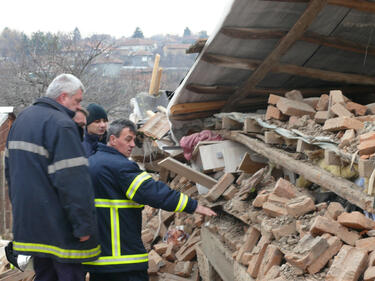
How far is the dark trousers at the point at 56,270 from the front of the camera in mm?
3473

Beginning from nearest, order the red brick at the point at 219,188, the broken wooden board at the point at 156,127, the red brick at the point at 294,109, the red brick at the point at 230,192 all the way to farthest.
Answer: the red brick at the point at 294,109
the red brick at the point at 230,192
the red brick at the point at 219,188
the broken wooden board at the point at 156,127

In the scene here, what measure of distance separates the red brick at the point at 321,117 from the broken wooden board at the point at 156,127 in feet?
12.5

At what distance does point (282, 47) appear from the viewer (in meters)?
4.94

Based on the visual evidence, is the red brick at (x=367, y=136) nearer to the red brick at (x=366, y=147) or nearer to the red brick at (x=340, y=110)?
the red brick at (x=366, y=147)

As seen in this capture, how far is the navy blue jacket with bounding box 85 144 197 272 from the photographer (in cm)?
372

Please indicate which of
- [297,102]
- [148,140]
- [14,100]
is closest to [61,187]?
[297,102]

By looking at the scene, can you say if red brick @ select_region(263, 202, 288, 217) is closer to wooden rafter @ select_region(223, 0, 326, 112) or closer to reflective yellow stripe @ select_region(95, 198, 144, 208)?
reflective yellow stripe @ select_region(95, 198, 144, 208)

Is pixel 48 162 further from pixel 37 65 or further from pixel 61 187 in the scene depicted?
pixel 37 65

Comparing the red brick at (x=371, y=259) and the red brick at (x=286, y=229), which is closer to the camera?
the red brick at (x=371, y=259)

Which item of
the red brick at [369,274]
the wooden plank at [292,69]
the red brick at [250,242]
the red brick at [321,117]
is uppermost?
the wooden plank at [292,69]

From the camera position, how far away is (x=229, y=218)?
17.1 ft

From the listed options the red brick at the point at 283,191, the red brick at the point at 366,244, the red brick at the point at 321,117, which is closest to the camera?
the red brick at the point at 366,244

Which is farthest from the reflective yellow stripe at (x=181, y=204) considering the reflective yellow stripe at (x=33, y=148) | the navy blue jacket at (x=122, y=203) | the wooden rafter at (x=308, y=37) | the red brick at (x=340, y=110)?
the wooden rafter at (x=308, y=37)

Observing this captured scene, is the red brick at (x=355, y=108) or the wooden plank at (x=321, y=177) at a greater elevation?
the red brick at (x=355, y=108)
